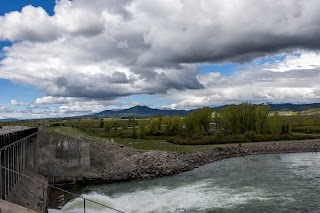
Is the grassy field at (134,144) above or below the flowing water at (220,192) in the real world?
above

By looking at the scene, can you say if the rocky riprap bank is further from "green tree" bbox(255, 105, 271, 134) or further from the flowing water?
"green tree" bbox(255, 105, 271, 134)

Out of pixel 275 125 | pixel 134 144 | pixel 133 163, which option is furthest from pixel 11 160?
pixel 275 125

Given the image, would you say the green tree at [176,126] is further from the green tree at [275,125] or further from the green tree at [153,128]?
the green tree at [275,125]

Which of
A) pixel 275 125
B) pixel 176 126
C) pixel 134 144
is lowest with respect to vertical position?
pixel 134 144

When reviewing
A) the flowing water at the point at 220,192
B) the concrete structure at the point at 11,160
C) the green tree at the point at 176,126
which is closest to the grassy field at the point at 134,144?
the concrete structure at the point at 11,160

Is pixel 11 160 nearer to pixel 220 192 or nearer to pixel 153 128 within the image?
pixel 220 192

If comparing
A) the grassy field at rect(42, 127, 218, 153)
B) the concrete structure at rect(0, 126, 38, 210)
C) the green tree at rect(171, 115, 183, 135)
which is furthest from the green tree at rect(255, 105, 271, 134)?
the concrete structure at rect(0, 126, 38, 210)

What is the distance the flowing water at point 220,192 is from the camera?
36.6 m

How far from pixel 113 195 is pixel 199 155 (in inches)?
1372

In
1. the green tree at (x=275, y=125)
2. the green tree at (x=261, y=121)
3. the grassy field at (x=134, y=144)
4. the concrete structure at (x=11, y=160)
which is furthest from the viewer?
the green tree at (x=275, y=125)

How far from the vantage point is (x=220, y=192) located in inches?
1714

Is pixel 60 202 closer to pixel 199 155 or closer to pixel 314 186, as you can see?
pixel 314 186

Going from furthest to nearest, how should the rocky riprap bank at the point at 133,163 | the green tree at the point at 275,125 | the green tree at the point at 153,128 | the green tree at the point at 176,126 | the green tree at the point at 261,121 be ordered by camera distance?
the green tree at the point at 153,128 → the green tree at the point at 176,126 → the green tree at the point at 275,125 → the green tree at the point at 261,121 → the rocky riprap bank at the point at 133,163

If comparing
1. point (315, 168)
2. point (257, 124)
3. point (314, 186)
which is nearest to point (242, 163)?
point (315, 168)
